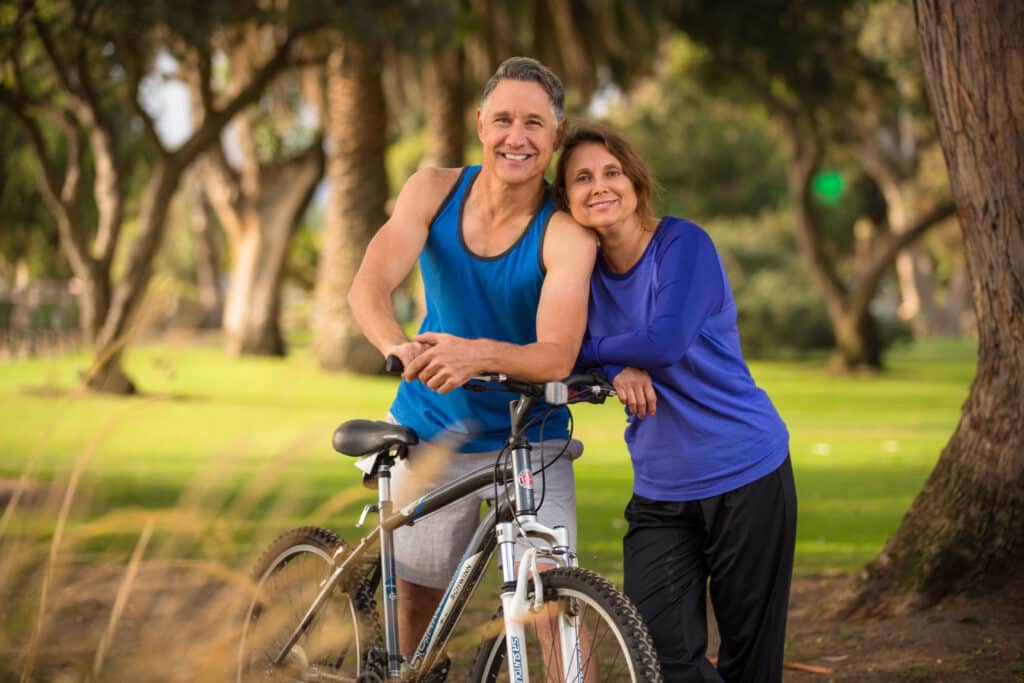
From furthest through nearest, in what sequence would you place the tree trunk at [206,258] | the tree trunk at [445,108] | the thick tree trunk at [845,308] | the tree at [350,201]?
the tree trunk at [206,258] → the thick tree trunk at [845,308] → the tree trunk at [445,108] → the tree at [350,201]

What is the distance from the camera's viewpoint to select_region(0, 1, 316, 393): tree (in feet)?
53.8

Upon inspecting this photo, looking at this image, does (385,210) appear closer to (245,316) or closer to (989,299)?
(245,316)

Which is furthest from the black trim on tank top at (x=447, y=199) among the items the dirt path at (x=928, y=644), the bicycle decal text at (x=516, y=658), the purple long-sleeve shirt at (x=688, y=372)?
the dirt path at (x=928, y=644)

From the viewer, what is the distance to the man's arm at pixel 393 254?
3.73 metres

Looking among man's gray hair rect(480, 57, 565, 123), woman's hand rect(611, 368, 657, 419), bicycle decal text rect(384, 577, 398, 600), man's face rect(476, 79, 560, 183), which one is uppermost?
man's gray hair rect(480, 57, 565, 123)

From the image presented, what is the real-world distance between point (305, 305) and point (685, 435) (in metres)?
1.74

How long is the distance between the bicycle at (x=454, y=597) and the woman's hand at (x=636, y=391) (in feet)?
0.30

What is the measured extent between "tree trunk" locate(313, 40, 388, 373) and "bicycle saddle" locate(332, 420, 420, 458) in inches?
703

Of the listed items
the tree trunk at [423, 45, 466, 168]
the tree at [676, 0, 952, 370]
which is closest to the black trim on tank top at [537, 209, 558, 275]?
the tree trunk at [423, 45, 466, 168]

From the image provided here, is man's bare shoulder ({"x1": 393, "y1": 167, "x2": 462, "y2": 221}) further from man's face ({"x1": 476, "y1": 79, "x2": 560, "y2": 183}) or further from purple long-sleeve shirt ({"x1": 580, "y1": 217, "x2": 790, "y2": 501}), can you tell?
purple long-sleeve shirt ({"x1": 580, "y1": 217, "x2": 790, "y2": 501})

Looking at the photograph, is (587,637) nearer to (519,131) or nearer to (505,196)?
(505,196)

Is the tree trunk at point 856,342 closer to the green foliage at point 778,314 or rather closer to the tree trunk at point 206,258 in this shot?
the green foliage at point 778,314

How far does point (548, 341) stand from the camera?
3.52 metres

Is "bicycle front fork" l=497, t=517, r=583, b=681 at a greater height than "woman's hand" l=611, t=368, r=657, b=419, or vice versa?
"woman's hand" l=611, t=368, r=657, b=419
